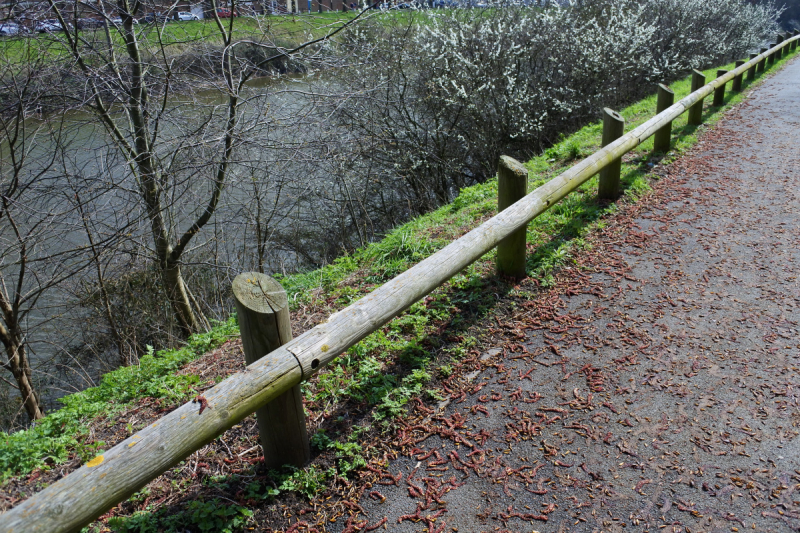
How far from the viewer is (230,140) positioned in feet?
19.0

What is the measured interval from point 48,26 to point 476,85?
8.77m

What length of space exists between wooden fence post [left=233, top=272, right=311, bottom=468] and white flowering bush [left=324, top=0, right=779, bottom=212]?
7643mm

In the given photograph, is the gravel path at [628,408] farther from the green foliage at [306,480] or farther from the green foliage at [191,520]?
the green foliage at [191,520]

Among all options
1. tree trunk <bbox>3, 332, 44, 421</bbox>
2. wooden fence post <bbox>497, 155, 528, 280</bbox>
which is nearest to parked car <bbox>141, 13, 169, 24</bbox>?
tree trunk <bbox>3, 332, 44, 421</bbox>

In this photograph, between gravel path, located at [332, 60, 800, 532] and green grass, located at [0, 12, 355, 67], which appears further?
green grass, located at [0, 12, 355, 67]

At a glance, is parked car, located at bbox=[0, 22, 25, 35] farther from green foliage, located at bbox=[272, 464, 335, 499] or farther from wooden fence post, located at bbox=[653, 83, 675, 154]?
wooden fence post, located at bbox=[653, 83, 675, 154]

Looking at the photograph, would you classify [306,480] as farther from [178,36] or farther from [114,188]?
[178,36]

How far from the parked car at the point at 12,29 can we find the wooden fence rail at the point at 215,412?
414 cm

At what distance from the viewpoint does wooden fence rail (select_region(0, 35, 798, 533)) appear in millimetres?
1826

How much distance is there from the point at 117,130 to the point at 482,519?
200 inches

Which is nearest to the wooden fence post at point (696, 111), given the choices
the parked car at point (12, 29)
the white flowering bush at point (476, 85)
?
the white flowering bush at point (476, 85)

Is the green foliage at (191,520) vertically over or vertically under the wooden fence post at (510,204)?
under

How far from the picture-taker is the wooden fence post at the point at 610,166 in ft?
20.1

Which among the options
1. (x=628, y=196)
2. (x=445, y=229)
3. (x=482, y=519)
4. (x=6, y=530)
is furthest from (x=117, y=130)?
(x=628, y=196)
